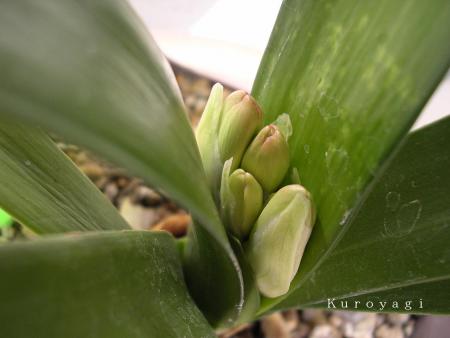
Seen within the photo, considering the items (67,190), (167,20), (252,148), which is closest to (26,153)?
(67,190)

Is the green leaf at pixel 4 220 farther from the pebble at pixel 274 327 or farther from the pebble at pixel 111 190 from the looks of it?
the pebble at pixel 274 327

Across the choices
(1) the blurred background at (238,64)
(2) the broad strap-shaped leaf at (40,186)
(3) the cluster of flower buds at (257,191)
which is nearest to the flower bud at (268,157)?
(3) the cluster of flower buds at (257,191)

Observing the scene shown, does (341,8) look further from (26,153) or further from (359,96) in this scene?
(26,153)

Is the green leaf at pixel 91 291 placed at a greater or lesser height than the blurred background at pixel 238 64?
greater

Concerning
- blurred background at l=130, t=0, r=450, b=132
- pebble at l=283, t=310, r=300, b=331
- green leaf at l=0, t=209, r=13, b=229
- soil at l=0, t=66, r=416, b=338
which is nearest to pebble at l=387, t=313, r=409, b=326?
soil at l=0, t=66, r=416, b=338

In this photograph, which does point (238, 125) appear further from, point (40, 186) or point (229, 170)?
point (40, 186)

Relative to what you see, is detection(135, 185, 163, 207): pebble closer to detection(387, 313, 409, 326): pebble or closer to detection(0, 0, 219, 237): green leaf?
detection(387, 313, 409, 326): pebble
